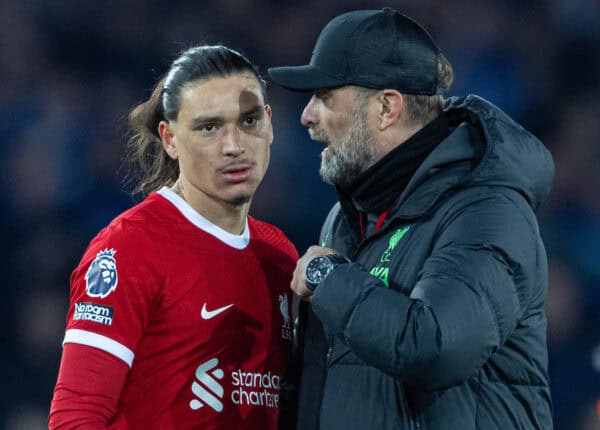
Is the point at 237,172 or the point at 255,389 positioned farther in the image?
the point at 237,172

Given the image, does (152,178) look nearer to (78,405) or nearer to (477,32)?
(78,405)

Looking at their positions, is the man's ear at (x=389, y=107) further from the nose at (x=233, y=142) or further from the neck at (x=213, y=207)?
the neck at (x=213, y=207)

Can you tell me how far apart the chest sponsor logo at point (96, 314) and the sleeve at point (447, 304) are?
61cm

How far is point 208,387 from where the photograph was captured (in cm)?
251

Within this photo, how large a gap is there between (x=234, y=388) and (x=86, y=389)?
46 centimetres

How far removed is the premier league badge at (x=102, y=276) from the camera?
2.37 m

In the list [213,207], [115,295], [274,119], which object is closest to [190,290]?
[115,295]

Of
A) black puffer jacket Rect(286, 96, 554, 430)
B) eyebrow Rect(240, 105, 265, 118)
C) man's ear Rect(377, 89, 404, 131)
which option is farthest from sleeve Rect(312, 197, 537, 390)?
eyebrow Rect(240, 105, 265, 118)

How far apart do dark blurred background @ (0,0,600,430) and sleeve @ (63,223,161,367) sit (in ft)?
9.94

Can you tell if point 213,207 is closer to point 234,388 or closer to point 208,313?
point 208,313

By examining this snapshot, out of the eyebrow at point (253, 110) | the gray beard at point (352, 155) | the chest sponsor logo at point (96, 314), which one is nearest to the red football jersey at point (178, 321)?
the chest sponsor logo at point (96, 314)

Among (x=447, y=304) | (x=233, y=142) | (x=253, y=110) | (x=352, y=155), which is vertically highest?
(x=253, y=110)

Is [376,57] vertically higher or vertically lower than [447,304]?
higher

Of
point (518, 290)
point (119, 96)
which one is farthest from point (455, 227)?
point (119, 96)
